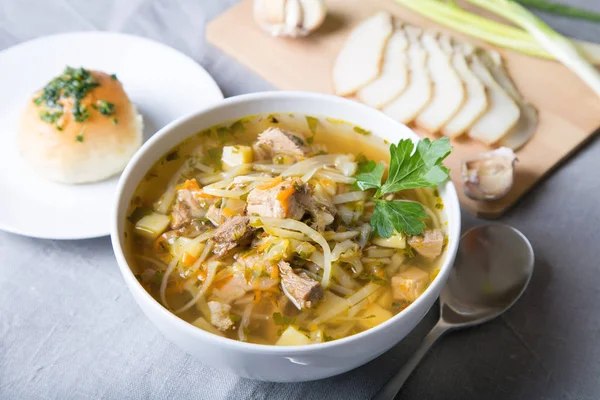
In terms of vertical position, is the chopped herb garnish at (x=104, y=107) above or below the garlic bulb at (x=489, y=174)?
below

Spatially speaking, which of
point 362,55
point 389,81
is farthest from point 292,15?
point 389,81

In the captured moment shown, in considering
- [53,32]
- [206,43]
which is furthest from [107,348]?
[53,32]

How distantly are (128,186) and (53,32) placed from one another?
2.39m

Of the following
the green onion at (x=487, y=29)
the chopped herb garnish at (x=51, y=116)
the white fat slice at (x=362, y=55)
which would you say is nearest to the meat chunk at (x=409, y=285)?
the white fat slice at (x=362, y=55)

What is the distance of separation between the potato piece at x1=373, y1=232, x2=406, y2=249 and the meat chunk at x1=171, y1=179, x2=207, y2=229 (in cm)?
72

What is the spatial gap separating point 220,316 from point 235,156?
2.50 feet

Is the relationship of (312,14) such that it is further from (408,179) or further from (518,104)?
(408,179)

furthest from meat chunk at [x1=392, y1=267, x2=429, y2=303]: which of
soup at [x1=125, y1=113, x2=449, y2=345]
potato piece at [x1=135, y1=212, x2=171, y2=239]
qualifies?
potato piece at [x1=135, y1=212, x2=171, y2=239]

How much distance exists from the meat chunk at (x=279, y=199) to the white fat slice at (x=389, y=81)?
1.45 m

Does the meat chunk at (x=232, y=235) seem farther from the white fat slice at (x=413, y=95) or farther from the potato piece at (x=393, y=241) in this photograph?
the white fat slice at (x=413, y=95)

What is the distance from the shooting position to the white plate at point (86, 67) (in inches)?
129

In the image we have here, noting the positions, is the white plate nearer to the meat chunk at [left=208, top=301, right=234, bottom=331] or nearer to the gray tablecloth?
the gray tablecloth

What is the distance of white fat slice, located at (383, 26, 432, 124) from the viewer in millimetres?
3658

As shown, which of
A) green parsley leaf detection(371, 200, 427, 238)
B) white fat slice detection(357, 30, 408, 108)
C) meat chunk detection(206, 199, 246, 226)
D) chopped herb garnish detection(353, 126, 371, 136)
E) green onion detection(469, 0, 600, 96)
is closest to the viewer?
green parsley leaf detection(371, 200, 427, 238)
